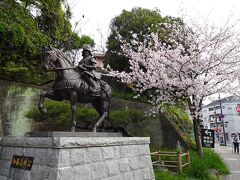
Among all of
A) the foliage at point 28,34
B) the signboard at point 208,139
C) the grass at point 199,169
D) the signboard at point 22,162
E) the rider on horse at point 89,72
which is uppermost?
the foliage at point 28,34

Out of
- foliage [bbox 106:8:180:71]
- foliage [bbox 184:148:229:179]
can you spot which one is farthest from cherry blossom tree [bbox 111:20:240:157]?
foliage [bbox 106:8:180:71]

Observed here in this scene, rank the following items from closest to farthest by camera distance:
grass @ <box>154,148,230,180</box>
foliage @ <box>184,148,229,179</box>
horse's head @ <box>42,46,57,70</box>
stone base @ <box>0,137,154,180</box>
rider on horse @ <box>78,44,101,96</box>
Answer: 1. stone base @ <box>0,137,154,180</box>
2. horse's head @ <box>42,46,57,70</box>
3. rider on horse @ <box>78,44,101,96</box>
4. grass @ <box>154,148,230,180</box>
5. foliage @ <box>184,148,229,179</box>

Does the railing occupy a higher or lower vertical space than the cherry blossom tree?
lower

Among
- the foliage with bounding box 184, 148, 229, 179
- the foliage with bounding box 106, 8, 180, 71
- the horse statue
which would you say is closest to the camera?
the horse statue

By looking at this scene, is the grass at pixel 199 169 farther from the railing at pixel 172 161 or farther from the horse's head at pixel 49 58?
the horse's head at pixel 49 58

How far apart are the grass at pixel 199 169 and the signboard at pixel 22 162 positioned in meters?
4.59

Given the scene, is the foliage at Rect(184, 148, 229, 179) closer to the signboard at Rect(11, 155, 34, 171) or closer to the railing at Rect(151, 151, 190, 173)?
the railing at Rect(151, 151, 190, 173)

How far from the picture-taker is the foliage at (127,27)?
15.2m

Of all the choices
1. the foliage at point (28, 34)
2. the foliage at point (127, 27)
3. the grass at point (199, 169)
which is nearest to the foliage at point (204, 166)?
the grass at point (199, 169)

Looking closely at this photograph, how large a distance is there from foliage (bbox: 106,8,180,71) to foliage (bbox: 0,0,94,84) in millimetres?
3192

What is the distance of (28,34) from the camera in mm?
10156

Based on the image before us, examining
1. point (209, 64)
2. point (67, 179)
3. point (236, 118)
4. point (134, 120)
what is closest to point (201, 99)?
point (209, 64)

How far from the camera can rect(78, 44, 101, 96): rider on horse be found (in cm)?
504

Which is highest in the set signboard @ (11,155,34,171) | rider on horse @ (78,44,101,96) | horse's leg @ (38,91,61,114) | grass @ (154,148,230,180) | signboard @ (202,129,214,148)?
rider on horse @ (78,44,101,96)
